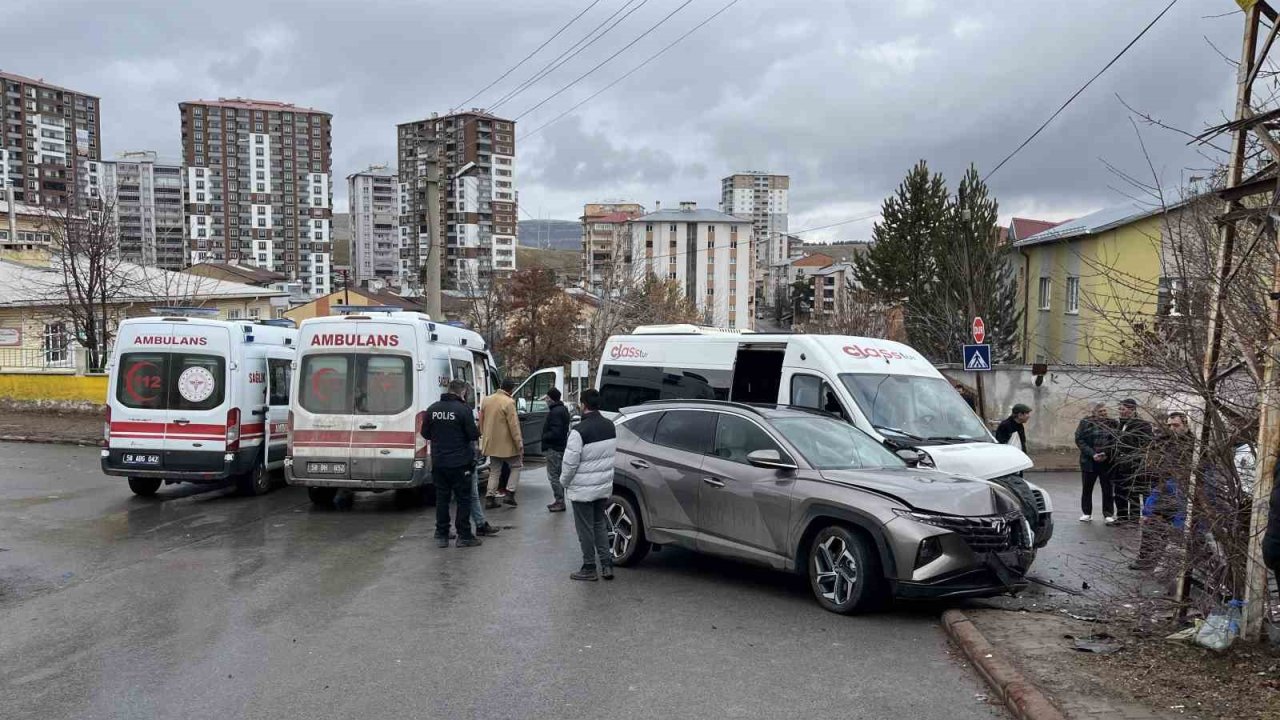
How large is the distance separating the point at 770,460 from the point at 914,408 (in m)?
3.67

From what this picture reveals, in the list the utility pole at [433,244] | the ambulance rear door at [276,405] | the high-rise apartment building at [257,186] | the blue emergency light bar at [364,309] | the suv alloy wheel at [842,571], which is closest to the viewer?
the suv alloy wheel at [842,571]

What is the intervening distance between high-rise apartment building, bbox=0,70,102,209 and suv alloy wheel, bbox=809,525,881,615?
480ft

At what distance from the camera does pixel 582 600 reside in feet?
27.7

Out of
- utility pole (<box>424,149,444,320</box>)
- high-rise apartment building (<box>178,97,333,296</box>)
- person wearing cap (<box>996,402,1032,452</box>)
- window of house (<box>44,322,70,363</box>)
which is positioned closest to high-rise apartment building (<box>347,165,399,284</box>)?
high-rise apartment building (<box>178,97,333,296</box>)

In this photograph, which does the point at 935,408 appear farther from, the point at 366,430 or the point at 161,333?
the point at 161,333

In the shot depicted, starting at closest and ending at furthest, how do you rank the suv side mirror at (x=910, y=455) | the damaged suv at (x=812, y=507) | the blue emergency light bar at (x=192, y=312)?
the damaged suv at (x=812, y=507) → the suv side mirror at (x=910, y=455) → the blue emergency light bar at (x=192, y=312)

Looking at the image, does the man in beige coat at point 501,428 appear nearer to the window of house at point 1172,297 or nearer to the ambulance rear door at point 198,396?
the ambulance rear door at point 198,396

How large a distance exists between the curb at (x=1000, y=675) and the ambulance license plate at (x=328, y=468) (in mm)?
8596

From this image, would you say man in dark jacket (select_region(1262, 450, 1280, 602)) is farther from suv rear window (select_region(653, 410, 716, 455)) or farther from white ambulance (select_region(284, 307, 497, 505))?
white ambulance (select_region(284, 307, 497, 505))

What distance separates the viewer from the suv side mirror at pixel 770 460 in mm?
8398

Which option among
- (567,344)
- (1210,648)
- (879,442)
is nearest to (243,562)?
(879,442)

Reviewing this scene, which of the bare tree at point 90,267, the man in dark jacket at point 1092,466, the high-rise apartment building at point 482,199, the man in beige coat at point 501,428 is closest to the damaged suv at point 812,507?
the man in beige coat at point 501,428

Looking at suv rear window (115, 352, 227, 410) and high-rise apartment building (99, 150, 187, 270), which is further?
high-rise apartment building (99, 150, 187, 270)

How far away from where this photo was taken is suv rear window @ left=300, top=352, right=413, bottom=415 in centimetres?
1355
